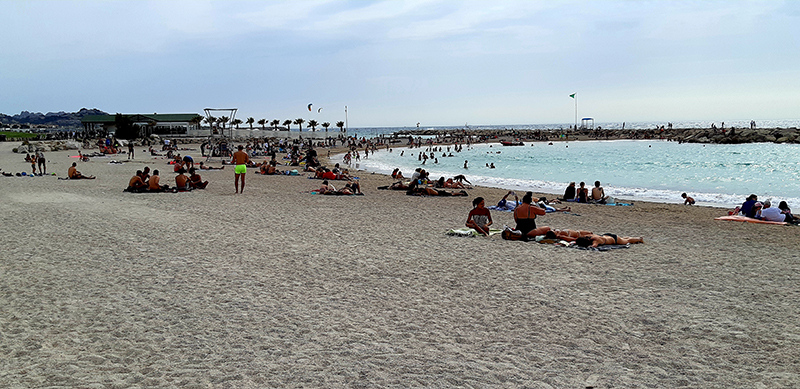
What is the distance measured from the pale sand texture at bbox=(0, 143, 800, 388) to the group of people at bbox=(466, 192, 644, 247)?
33 centimetres

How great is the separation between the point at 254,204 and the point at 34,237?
17.0ft

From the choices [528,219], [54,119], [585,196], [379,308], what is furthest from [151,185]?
[54,119]

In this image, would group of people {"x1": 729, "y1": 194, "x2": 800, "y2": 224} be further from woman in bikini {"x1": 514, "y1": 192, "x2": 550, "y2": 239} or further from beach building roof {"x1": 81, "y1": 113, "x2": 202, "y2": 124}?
beach building roof {"x1": 81, "y1": 113, "x2": 202, "y2": 124}

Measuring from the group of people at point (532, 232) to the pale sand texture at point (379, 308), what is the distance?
1.08 feet

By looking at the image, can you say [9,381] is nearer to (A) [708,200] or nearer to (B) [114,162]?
(A) [708,200]

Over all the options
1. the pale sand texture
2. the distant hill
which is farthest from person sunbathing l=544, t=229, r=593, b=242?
the distant hill

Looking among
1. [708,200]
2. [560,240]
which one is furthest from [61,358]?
[708,200]

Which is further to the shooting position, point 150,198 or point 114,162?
point 114,162

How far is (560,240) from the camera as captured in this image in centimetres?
859

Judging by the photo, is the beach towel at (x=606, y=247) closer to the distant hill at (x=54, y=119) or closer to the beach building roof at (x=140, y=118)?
the beach building roof at (x=140, y=118)

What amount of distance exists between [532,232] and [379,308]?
4.29m

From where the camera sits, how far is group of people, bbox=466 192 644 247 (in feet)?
27.3

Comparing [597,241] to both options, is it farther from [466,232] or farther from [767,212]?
[767,212]

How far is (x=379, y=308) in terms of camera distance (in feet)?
17.4
